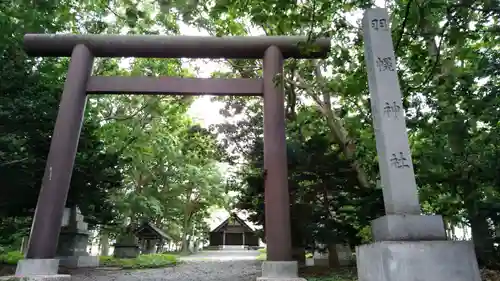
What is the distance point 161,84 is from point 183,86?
50 cm

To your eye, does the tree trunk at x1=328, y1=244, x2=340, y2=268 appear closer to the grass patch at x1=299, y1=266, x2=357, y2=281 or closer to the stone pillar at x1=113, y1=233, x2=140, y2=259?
the grass patch at x1=299, y1=266, x2=357, y2=281

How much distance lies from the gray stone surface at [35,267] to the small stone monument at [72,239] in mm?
4617

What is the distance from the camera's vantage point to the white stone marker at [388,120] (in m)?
4.15

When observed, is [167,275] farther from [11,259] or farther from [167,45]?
[167,45]

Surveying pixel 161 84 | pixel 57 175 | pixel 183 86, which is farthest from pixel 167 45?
pixel 57 175

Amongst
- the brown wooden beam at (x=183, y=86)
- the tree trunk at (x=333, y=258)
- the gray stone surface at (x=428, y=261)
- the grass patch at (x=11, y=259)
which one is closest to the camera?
the gray stone surface at (x=428, y=261)

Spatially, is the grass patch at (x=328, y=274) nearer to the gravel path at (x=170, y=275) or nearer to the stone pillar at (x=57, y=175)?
the gravel path at (x=170, y=275)

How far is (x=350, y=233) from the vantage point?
8406mm

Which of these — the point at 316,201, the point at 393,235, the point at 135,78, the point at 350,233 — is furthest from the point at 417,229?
the point at 135,78

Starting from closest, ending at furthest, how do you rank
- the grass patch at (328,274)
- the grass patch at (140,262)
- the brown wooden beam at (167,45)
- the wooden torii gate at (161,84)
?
the wooden torii gate at (161,84) < the grass patch at (328,274) < the brown wooden beam at (167,45) < the grass patch at (140,262)

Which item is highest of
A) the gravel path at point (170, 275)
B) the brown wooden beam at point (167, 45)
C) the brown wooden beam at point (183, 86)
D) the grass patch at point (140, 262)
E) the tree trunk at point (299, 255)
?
the brown wooden beam at point (167, 45)

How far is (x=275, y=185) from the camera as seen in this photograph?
7.07 m

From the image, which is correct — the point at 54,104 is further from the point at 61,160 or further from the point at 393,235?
the point at 393,235

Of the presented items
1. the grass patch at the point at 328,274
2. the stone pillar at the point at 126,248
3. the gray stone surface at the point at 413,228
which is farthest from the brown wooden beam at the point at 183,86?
the stone pillar at the point at 126,248
